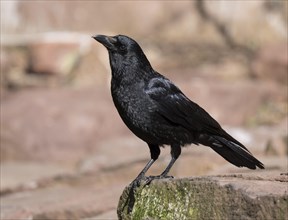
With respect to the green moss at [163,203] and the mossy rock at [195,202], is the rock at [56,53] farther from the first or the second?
the green moss at [163,203]

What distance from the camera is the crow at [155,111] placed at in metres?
5.16

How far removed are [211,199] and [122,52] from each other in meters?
1.40

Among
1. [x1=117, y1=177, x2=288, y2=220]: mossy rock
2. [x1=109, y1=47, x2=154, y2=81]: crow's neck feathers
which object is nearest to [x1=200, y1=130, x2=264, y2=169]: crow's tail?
[x1=109, y1=47, x2=154, y2=81]: crow's neck feathers

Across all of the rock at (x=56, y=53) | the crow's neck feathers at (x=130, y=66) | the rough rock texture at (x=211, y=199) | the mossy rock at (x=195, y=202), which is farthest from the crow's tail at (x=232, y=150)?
the rock at (x=56, y=53)

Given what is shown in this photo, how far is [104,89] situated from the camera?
41.3 feet

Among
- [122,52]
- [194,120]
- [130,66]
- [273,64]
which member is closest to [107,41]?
[122,52]

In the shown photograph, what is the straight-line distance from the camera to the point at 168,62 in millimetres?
14797

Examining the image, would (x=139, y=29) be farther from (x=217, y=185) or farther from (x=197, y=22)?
(x=217, y=185)

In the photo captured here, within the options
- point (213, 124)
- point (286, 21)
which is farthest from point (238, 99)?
point (213, 124)

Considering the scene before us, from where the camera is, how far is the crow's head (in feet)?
17.5

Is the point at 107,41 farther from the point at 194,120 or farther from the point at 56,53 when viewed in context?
the point at 56,53

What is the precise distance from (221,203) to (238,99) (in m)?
8.14

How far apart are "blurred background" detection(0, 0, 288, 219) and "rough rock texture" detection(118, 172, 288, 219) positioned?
120cm

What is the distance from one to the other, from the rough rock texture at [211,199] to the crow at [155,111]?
40cm
